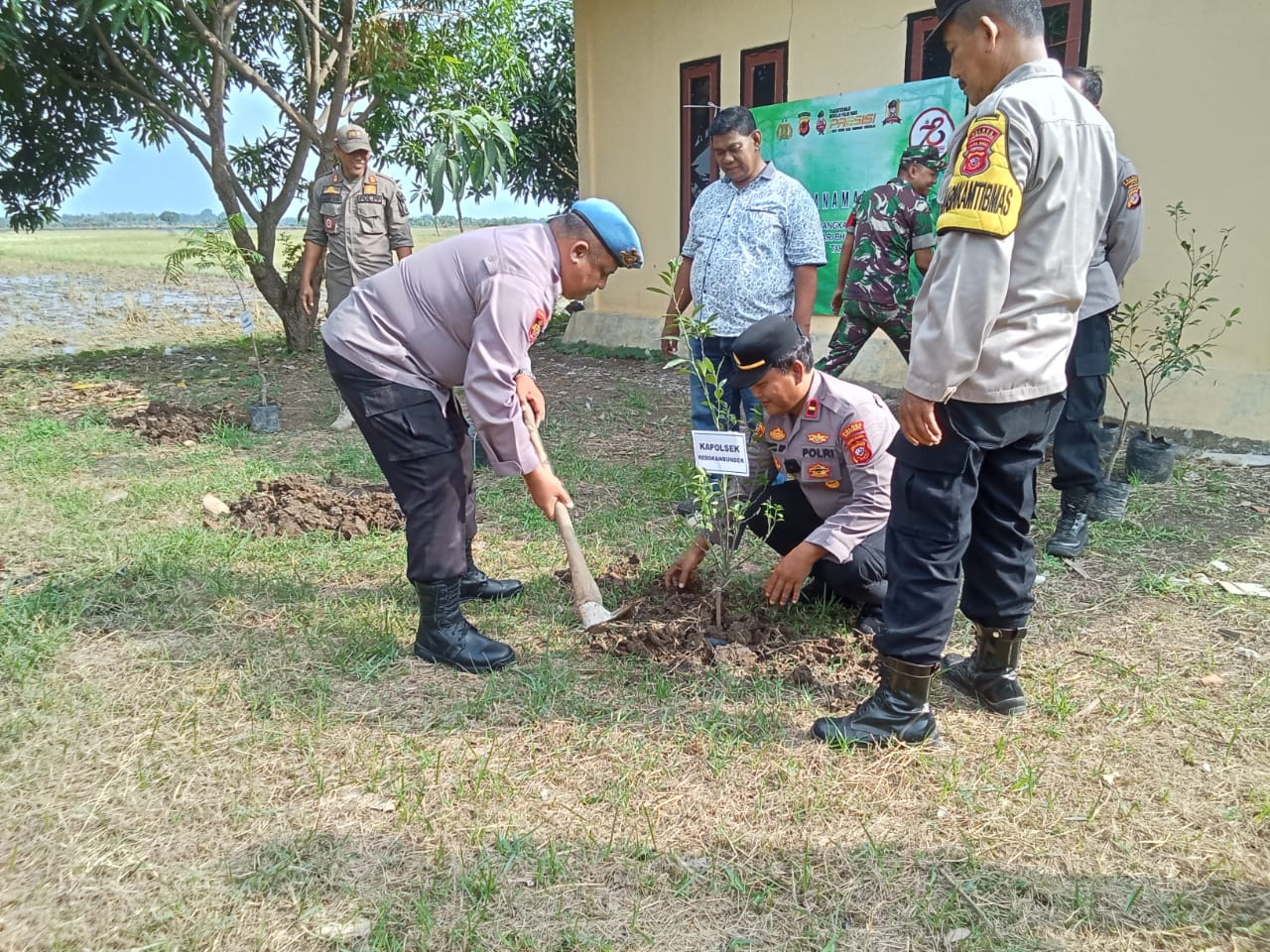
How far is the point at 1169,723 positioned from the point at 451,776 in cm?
201

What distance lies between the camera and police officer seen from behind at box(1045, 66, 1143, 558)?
12.0 ft

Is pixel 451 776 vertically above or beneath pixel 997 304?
beneath

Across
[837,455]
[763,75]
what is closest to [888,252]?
[837,455]

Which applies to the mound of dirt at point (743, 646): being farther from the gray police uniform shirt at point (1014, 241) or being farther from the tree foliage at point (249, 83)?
the tree foliage at point (249, 83)

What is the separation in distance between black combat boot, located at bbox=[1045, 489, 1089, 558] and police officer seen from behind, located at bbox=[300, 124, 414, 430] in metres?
4.16

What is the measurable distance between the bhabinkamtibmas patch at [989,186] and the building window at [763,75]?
5.88m

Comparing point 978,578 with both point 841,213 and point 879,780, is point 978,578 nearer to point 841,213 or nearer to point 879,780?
point 879,780

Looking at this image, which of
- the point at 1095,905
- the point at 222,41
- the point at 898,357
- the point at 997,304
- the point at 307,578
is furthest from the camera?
the point at 222,41

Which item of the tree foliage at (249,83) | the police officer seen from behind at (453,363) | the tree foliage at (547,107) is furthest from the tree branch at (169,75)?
the police officer seen from behind at (453,363)

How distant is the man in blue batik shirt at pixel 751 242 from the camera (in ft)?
12.5

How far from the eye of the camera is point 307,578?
354 centimetres

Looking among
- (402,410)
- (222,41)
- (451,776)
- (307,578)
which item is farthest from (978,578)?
(222,41)

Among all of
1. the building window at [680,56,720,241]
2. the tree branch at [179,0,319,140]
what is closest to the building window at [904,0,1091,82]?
the building window at [680,56,720,241]

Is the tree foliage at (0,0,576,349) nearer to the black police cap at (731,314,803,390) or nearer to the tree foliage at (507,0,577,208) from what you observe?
the tree foliage at (507,0,577,208)
